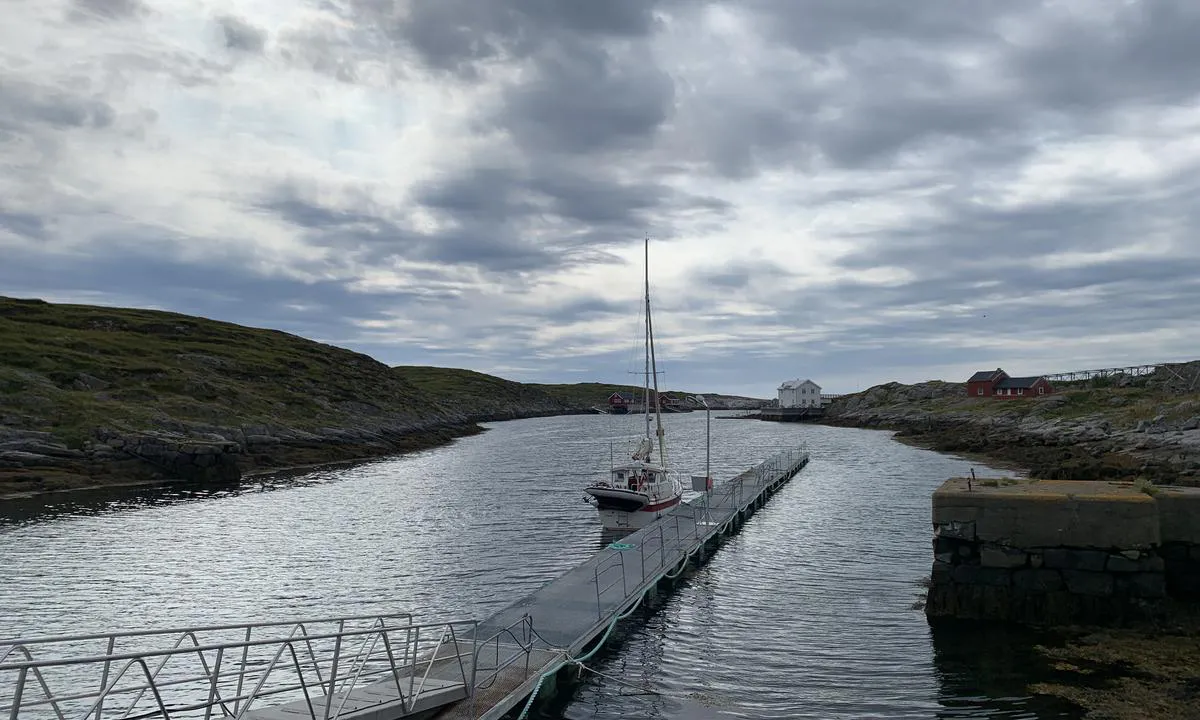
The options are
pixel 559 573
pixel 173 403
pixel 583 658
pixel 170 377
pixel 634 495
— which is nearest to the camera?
pixel 583 658

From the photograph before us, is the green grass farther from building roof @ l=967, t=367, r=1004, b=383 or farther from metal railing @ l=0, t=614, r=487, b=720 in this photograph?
building roof @ l=967, t=367, r=1004, b=383

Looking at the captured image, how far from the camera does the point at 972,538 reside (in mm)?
24609

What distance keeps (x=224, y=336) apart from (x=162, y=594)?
130143 mm

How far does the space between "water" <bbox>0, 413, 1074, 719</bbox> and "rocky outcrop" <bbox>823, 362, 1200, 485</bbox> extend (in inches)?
389

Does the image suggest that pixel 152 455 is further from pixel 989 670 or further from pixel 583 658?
pixel 989 670

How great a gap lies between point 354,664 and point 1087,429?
8249 centimetres

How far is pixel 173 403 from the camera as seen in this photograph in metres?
89.1

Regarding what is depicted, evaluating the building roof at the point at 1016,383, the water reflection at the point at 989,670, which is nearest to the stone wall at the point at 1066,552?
the water reflection at the point at 989,670

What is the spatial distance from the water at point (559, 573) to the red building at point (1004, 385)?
81318mm

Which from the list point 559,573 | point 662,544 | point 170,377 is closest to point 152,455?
point 170,377

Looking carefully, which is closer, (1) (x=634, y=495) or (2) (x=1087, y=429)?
(1) (x=634, y=495)

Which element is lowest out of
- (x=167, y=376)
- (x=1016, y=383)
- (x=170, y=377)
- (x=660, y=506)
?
(x=660, y=506)

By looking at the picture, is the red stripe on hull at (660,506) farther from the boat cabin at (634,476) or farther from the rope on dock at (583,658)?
the rope on dock at (583,658)

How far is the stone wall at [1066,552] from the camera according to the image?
76.1 feet
